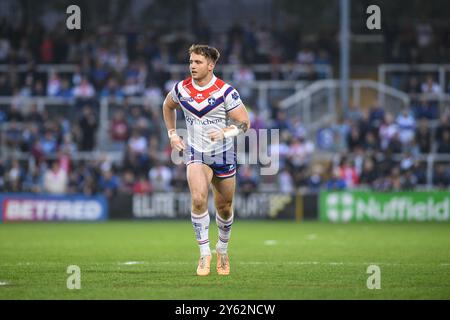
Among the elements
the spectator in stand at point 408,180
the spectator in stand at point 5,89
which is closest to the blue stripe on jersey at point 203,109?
the spectator in stand at point 408,180

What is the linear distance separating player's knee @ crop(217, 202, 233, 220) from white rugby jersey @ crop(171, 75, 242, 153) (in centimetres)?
70

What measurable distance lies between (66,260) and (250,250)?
142 inches

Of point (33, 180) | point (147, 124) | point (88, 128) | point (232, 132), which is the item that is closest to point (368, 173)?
point (147, 124)

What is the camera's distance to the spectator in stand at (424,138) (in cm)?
2831

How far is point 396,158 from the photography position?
27.9m

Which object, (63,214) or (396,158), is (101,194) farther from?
(396,158)

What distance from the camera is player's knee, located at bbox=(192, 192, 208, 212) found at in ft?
37.3

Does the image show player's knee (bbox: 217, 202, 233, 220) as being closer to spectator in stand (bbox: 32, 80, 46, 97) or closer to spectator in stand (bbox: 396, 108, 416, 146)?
spectator in stand (bbox: 396, 108, 416, 146)

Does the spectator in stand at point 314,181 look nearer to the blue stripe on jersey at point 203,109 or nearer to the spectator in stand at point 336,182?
the spectator in stand at point 336,182

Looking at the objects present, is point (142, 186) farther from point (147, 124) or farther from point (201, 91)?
point (201, 91)

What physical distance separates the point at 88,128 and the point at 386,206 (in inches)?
362

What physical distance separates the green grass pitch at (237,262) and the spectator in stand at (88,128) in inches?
208

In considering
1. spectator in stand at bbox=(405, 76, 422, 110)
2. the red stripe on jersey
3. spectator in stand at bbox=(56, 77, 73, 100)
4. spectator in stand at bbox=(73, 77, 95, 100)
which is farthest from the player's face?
spectator in stand at bbox=(405, 76, 422, 110)
